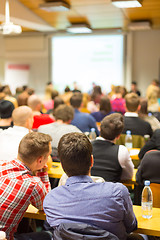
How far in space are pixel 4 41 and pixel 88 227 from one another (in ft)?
43.2

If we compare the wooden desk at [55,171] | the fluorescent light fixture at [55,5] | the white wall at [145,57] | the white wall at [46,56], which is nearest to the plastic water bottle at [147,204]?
the wooden desk at [55,171]

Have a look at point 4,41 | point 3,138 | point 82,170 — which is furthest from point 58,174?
point 4,41

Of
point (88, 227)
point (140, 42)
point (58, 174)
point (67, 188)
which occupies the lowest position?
point (58, 174)

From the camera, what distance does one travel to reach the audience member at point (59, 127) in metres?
3.85

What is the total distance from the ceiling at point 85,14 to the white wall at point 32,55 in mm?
1728

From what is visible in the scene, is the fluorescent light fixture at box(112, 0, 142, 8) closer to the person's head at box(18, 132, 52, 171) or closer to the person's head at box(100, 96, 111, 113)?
the person's head at box(100, 96, 111, 113)

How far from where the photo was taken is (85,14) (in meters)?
9.43

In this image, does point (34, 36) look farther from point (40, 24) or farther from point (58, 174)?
point (58, 174)

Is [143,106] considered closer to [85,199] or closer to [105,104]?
[105,104]

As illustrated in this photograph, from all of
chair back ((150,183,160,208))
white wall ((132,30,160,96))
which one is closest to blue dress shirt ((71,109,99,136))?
chair back ((150,183,160,208))

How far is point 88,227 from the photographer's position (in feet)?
5.37

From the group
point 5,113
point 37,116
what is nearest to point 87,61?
point 37,116

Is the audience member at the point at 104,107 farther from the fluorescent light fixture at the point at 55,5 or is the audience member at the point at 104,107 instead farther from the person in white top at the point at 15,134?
the fluorescent light fixture at the point at 55,5

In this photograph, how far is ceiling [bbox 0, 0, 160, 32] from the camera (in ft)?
26.7
